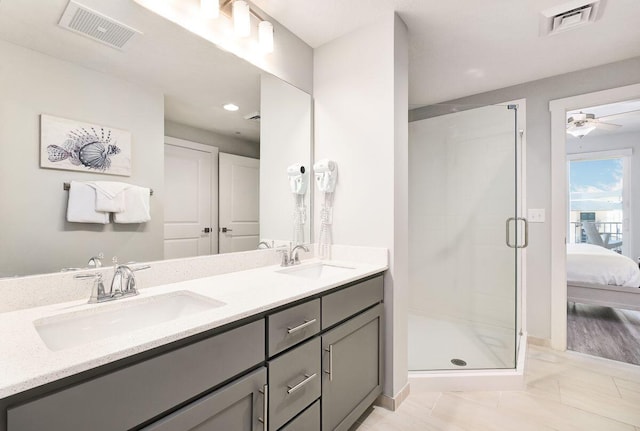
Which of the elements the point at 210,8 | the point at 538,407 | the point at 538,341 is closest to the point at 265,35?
the point at 210,8

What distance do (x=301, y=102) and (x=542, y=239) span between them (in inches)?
91.6

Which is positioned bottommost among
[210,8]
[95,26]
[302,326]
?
[302,326]

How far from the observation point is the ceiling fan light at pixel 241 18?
155cm

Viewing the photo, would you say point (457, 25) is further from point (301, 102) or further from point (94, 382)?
point (94, 382)

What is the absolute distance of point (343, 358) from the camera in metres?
1.43

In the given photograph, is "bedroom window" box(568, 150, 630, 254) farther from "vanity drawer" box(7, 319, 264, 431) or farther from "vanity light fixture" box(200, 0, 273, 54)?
"vanity drawer" box(7, 319, 264, 431)

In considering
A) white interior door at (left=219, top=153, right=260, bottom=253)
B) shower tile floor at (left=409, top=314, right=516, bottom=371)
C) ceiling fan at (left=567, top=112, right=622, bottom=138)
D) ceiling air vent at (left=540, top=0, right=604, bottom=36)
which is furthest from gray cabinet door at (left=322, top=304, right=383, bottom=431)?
ceiling fan at (left=567, top=112, right=622, bottom=138)

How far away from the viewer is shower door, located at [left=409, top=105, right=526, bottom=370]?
2.39 metres

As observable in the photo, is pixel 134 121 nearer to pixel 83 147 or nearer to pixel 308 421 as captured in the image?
pixel 83 147

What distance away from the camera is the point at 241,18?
156 cm

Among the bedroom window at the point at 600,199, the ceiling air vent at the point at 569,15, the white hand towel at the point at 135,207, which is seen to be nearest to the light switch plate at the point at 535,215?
the ceiling air vent at the point at 569,15

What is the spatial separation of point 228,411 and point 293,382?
29 centimetres

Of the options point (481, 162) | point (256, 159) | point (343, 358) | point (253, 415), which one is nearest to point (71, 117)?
point (256, 159)

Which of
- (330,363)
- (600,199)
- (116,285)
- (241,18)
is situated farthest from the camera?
(600,199)
